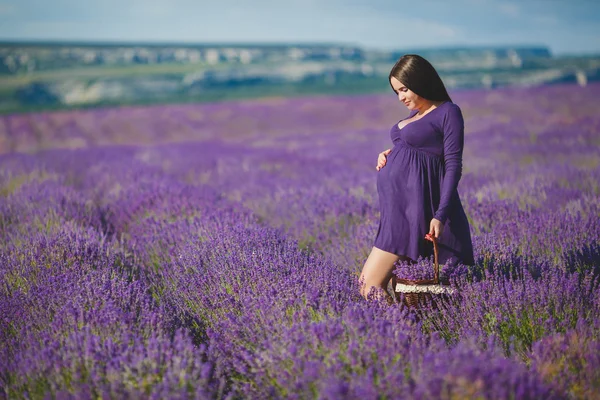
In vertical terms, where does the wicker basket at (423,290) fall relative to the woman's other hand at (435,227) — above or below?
below

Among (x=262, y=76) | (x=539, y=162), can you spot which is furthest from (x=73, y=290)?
(x=262, y=76)

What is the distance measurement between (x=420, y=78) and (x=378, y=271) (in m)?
0.88

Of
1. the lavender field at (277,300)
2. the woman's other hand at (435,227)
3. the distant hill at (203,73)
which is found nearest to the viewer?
the lavender field at (277,300)

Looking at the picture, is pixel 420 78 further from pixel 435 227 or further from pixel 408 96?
pixel 435 227

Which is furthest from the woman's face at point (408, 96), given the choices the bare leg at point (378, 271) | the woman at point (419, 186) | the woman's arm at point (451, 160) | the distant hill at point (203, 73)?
the distant hill at point (203, 73)

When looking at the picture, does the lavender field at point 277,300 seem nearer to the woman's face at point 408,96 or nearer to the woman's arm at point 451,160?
the woman's arm at point 451,160

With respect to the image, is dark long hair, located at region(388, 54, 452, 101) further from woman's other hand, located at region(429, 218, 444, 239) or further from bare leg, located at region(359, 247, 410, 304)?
bare leg, located at region(359, 247, 410, 304)

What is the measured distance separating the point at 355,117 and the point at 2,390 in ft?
58.5

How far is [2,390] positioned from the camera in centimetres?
194

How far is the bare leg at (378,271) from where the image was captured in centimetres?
246

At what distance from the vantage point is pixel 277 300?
2197 millimetres

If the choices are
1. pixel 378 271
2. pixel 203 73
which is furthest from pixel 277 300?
pixel 203 73

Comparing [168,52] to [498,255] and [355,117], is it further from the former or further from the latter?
[498,255]

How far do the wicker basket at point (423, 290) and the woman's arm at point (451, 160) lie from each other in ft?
0.46
